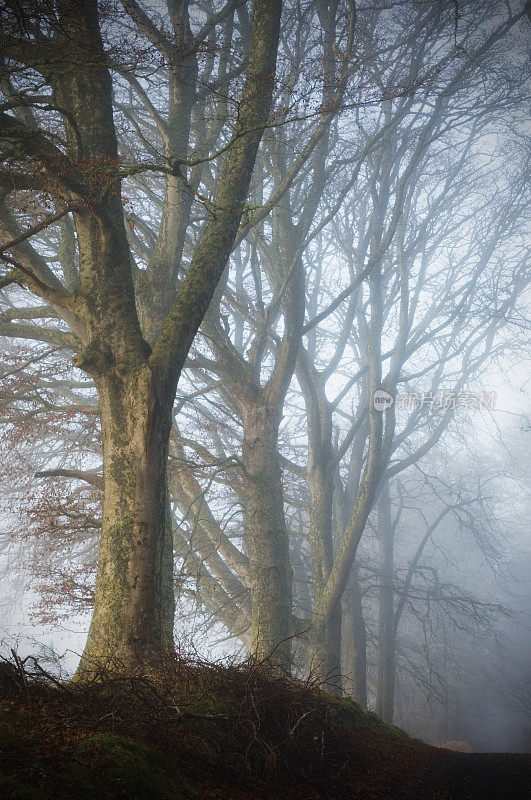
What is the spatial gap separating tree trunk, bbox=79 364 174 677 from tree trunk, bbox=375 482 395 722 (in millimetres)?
8371

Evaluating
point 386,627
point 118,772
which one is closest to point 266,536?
point 386,627

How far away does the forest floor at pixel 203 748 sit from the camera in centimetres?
198

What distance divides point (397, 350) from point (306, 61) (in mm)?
5157

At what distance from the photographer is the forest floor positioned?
6.51ft

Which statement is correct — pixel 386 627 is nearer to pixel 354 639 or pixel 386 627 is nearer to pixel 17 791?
pixel 354 639

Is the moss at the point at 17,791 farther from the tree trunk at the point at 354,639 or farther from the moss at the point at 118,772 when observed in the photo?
the tree trunk at the point at 354,639

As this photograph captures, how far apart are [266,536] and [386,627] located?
5932 millimetres

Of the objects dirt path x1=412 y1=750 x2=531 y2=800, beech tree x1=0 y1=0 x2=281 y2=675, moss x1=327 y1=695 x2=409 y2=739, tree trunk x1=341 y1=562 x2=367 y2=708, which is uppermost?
beech tree x1=0 y1=0 x2=281 y2=675

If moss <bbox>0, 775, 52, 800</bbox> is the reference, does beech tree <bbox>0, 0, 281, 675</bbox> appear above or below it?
Result: above

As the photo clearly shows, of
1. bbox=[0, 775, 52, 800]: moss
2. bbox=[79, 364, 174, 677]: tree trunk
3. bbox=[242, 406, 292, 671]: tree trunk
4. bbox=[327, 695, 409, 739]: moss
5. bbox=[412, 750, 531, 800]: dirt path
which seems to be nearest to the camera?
bbox=[0, 775, 52, 800]: moss

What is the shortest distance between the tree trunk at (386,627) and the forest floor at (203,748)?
814 cm

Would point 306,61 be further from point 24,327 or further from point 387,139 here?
point 24,327

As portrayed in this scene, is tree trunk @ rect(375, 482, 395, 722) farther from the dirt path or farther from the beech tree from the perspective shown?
the beech tree

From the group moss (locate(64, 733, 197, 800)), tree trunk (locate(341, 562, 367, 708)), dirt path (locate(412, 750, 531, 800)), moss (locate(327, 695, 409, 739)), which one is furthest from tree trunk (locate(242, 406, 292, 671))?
moss (locate(64, 733, 197, 800))
